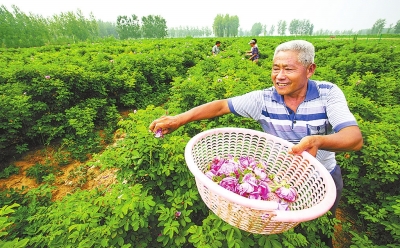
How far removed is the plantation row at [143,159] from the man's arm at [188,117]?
33 cm

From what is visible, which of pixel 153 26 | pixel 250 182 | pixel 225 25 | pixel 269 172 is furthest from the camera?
pixel 225 25

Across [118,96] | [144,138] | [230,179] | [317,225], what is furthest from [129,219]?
[118,96]

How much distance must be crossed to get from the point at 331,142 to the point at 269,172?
24.2 inches

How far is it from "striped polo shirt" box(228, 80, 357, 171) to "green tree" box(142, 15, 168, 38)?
219 feet

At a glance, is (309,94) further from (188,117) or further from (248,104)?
(188,117)

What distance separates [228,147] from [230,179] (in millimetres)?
503

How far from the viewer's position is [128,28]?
5634cm

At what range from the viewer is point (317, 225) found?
211cm

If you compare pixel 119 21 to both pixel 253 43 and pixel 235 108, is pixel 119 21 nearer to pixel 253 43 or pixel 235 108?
pixel 253 43

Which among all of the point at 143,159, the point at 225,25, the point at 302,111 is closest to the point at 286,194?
the point at 302,111

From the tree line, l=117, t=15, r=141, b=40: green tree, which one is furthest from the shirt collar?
l=117, t=15, r=141, b=40: green tree

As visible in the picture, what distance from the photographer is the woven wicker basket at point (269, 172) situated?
0.85m

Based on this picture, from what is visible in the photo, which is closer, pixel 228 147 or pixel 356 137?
pixel 356 137

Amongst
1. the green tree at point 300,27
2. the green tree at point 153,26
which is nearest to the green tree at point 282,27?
the green tree at point 300,27
